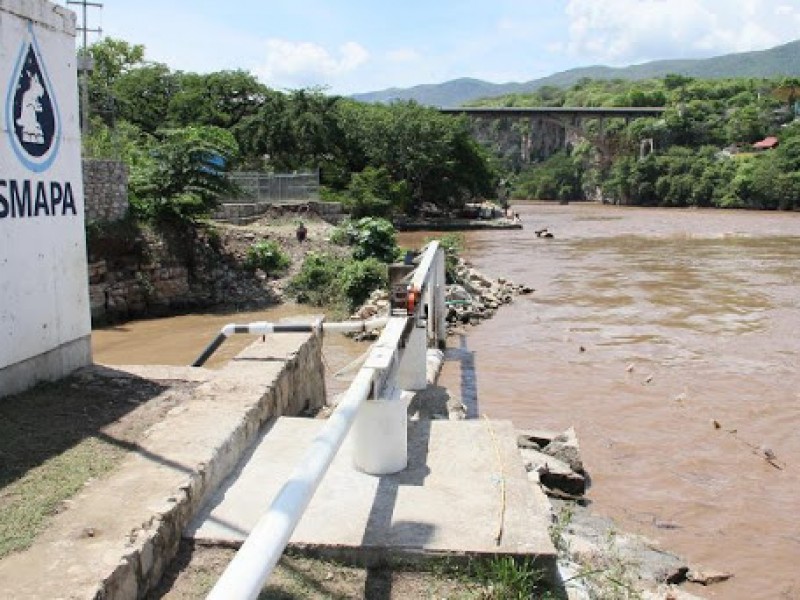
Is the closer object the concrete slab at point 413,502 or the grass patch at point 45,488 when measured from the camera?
the grass patch at point 45,488

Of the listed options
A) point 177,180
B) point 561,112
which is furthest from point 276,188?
point 561,112

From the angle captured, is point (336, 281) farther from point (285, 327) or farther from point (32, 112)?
point (32, 112)

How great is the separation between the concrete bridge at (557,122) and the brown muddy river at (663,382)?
48.3 meters

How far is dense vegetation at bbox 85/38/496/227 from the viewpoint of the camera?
132ft

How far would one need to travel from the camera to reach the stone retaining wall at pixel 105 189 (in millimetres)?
16906

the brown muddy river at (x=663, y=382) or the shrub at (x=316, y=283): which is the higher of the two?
the shrub at (x=316, y=283)

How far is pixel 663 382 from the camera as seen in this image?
1220 cm

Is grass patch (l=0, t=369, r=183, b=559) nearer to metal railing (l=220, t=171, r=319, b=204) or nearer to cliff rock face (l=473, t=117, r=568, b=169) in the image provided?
metal railing (l=220, t=171, r=319, b=204)

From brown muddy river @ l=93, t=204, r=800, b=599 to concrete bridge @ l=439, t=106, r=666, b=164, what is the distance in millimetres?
48346

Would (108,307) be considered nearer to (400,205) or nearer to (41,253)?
(41,253)

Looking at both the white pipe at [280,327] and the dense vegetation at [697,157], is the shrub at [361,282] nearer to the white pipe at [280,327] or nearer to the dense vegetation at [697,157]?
the white pipe at [280,327]

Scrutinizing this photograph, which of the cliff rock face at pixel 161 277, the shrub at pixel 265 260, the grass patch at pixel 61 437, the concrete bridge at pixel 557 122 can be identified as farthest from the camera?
the concrete bridge at pixel 557 122

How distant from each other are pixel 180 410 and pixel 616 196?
83797 millimetres

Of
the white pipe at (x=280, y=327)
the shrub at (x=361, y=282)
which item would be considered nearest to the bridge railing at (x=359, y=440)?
the white pipe at (x=280, y=327)
